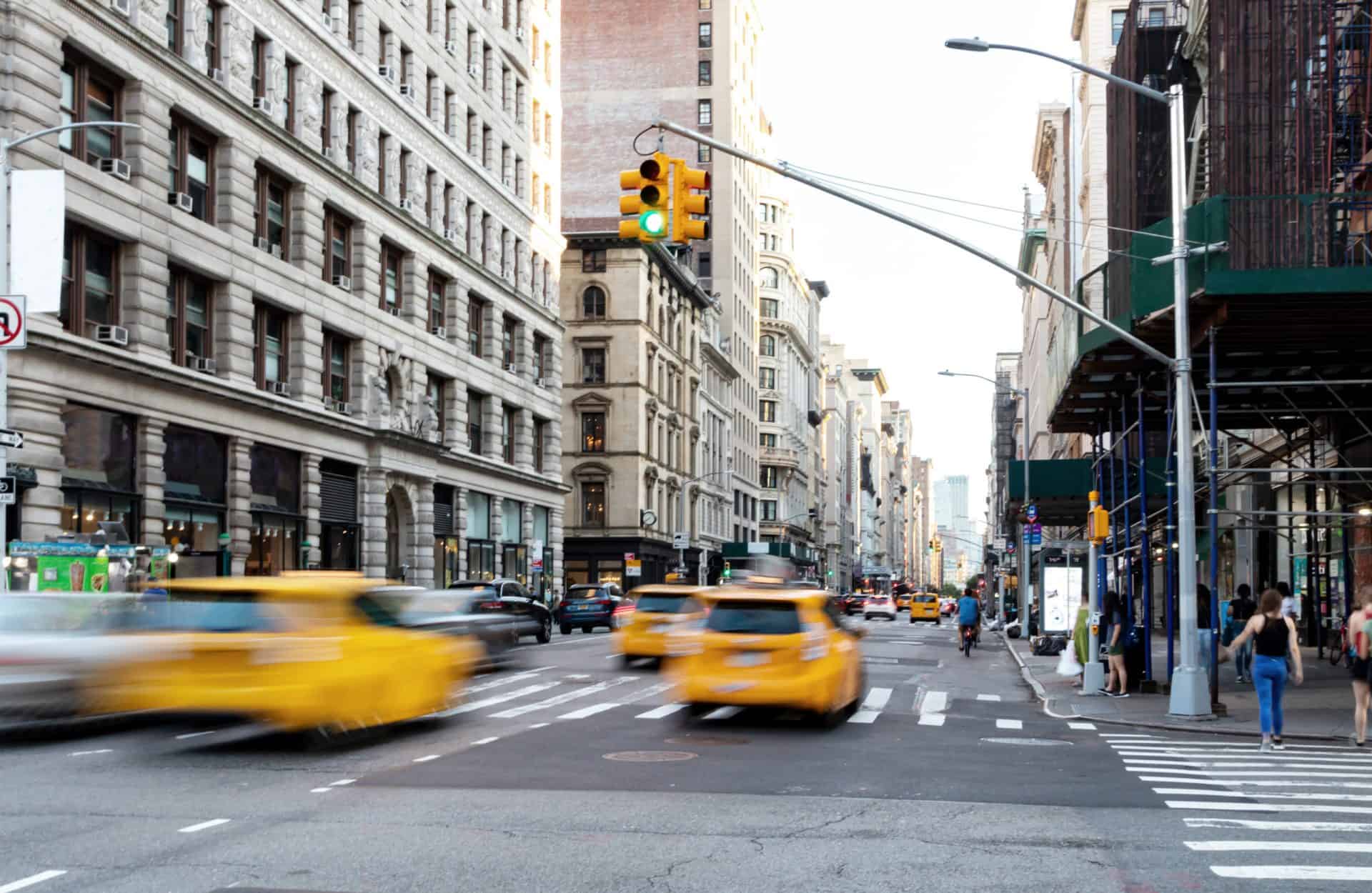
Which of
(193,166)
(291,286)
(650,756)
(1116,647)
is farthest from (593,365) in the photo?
(650,756)

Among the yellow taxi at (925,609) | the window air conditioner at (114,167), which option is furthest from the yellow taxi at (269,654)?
the yellow taxi at (925,609)

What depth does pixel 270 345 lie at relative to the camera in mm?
42156

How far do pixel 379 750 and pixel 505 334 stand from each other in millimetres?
48101

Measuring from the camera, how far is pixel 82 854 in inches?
372

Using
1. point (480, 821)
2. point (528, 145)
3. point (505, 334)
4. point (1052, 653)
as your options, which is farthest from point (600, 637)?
point (480, 821)

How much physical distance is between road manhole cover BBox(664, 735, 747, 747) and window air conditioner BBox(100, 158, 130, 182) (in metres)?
22.4

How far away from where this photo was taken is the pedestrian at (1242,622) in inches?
1109

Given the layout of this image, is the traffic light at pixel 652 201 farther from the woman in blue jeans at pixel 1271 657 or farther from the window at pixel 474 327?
the window at pixel 474 327

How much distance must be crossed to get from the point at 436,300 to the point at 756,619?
38419 millimetres

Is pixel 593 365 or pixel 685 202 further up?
pixel 593 365

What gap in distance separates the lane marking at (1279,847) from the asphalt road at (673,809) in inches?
1.3

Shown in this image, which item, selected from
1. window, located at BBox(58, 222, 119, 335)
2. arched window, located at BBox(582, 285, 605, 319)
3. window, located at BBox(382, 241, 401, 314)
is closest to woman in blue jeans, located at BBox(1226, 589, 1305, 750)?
window, located at BBox(58, 222, 119, 335)

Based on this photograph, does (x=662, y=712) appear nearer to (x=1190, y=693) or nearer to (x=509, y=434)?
(x=1190, y=693)

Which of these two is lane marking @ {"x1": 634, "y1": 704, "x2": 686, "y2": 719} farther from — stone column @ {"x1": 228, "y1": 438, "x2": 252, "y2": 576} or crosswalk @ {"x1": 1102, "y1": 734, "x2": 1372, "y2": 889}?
stone column @ {"x1": 228, "y1": 438, "x2": 252, "y2": 576}
